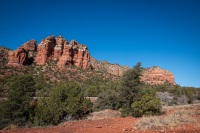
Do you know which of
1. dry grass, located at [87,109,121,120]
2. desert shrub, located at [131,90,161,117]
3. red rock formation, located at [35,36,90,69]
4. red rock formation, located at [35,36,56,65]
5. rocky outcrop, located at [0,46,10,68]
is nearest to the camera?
desert shrub, located at [131,90,161,117]

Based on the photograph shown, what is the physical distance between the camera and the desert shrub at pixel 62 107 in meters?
15.2

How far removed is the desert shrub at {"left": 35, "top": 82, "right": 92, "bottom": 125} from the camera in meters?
15.2

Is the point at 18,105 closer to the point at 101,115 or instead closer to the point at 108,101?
the point at 101,115

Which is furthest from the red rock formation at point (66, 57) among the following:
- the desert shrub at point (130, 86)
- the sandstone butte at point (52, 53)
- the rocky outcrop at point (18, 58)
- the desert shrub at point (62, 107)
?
the desert shrub at point (130, 86)

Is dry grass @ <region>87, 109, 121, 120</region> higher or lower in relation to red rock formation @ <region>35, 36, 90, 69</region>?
lower

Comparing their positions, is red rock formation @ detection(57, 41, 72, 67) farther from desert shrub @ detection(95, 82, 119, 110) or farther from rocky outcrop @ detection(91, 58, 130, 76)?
desert shrub @ detection(95, 82, 119, 110)

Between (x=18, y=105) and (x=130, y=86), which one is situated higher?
(x=130, y=86)

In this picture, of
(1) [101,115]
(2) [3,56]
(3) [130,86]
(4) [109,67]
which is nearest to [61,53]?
(2) [3,56]

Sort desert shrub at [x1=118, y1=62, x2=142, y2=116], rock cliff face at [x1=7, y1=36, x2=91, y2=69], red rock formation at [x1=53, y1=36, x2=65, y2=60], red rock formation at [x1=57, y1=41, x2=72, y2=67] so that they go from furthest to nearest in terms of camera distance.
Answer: red rock formation at [x1=53, y1=36, x2=65, y2=60] → red rock formation at [x1=57, y1=41, x2=72, y2=67] → rock cliff face at [x1=7, y1=36, x2=91, y2=69] → desert shrub at [x1=118, y1=62, x2=142, y2=116]

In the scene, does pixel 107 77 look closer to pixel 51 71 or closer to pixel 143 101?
pixel 51 71

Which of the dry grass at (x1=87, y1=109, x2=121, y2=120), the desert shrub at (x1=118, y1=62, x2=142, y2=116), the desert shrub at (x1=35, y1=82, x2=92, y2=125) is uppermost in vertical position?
the desert shrub at (x1=118, y1=62, x2=142, y2=116)

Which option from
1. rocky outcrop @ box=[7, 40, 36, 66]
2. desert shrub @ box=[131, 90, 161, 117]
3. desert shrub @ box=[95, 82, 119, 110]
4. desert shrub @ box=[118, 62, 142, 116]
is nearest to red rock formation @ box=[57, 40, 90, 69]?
rocky outcrop @ box=[7, 40, 36, 66]

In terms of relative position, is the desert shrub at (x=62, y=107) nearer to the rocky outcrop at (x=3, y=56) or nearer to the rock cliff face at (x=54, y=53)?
the rock cliff face at (x=54, y=53)

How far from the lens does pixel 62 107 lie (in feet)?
54.7
